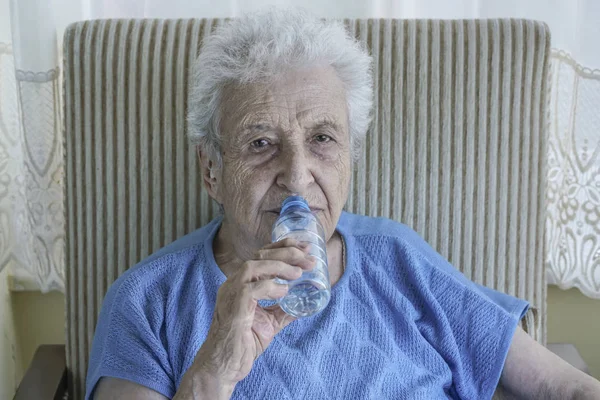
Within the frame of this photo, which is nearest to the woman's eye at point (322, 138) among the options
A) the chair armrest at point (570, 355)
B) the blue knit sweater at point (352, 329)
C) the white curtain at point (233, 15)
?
the blue knit sweater at point (352, 329)

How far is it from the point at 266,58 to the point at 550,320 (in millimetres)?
1259

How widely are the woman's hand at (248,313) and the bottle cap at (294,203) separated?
148 mm

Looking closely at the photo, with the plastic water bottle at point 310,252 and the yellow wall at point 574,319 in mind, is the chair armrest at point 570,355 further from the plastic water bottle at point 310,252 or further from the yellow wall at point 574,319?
the plastic water bottle at point 310,252

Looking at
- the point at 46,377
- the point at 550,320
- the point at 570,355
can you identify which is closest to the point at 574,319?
the point at 550,320

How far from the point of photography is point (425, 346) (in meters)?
1.44

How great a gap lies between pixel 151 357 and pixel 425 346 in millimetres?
525

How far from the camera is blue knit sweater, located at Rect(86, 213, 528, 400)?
4.42ft

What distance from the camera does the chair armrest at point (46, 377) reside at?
152cm

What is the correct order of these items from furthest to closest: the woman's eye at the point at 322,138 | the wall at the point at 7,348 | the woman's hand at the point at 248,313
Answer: the wall at the point at 7,348, the woman's eye at the point at 322,138, the woman's hand at the point at 248,313

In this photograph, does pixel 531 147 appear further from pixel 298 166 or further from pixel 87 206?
pixel 87 206

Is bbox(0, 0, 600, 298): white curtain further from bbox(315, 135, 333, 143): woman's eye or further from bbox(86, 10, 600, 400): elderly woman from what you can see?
bbox(315, 135, 333, 143): woman's eye

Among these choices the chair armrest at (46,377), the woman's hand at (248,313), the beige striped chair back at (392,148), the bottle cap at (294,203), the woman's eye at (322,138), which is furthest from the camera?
the beige striped chair back at (392,148)

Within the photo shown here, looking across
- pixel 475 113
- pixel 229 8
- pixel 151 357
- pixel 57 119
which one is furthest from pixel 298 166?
pixel 57 119

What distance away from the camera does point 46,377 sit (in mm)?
1598
